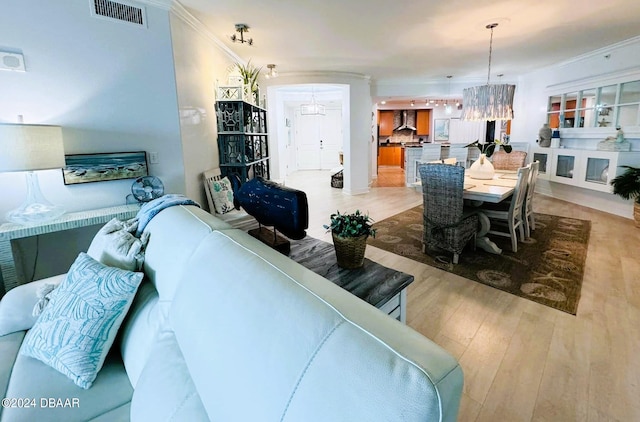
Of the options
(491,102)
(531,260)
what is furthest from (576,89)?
(531,260)

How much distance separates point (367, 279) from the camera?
4.83ft

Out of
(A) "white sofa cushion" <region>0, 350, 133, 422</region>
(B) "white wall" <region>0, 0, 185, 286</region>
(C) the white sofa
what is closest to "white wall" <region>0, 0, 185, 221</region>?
(B) "white wall" <region>0, 0, 185, 286</region>

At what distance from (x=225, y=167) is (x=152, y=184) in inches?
50.7

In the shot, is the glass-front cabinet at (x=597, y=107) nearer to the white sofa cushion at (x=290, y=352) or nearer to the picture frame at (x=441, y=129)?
the picture frame at (x=441, y=129)

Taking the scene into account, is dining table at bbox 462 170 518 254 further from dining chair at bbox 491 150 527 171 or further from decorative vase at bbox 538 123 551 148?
decorative vase at bbox 538 123 551 148

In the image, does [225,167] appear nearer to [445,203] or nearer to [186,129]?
[186,129]

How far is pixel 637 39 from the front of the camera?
4.34m

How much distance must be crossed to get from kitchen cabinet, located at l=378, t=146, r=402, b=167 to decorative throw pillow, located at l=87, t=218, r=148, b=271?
11.9m

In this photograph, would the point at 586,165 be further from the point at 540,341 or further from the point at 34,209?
the point at 34,209

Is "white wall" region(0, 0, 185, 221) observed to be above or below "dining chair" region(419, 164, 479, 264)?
above

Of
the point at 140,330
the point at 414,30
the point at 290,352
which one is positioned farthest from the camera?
the point at 414,30

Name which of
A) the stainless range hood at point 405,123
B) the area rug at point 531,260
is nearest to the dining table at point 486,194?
the area rug at point 531,260

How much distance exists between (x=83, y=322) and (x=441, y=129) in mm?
12131

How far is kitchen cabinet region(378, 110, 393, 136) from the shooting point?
41.4 ft
